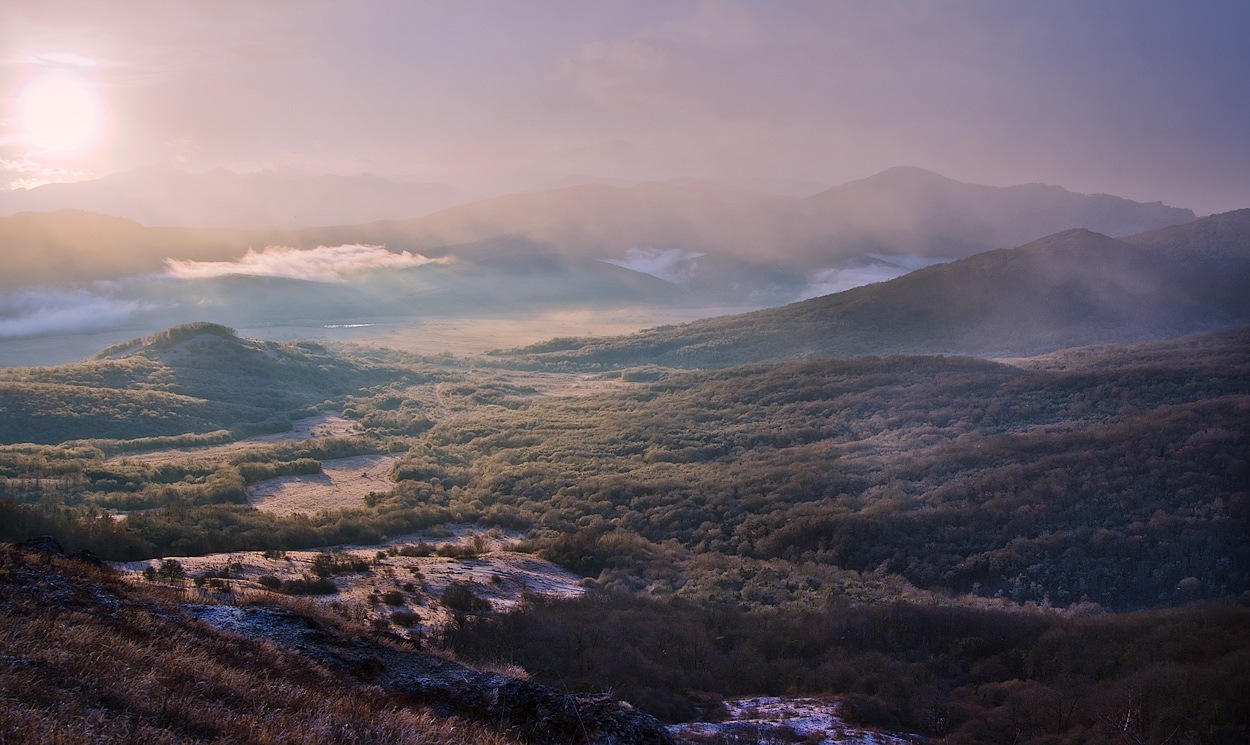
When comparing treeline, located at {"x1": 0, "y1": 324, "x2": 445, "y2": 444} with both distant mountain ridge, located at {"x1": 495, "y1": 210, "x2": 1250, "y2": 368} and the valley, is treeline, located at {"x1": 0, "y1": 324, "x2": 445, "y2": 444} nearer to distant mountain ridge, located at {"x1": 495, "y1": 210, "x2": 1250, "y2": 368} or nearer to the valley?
the valley

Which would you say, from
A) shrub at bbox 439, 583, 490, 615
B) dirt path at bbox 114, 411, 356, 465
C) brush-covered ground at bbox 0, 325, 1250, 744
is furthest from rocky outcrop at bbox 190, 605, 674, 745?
dirt path at bbox 114, 411, 356, 465

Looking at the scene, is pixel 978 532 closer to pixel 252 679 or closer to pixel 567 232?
pixel 252 679

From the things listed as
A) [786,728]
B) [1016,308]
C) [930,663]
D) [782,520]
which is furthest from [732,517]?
[1016,308]

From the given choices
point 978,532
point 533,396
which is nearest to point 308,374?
point 533,396

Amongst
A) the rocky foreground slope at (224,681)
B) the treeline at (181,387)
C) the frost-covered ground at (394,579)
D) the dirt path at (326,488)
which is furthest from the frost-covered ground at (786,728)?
the treeline at (181,387)

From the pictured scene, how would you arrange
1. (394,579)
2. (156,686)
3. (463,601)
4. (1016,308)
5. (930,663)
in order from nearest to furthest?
(156,686) < (930,663) < (463,601) < (394,579) < (1016,308)

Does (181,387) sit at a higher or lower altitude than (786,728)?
higher

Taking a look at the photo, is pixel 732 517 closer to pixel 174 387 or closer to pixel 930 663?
pixel 930 663
